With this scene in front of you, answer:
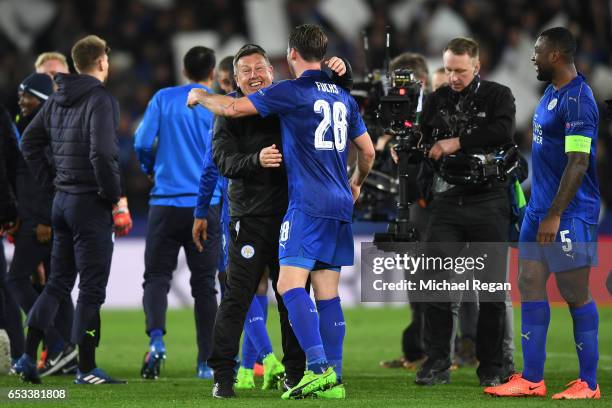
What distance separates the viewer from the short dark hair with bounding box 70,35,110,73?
7996 millimetres

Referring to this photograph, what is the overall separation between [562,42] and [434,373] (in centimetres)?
231

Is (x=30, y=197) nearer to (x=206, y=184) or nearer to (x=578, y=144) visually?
(x=206, y=184)

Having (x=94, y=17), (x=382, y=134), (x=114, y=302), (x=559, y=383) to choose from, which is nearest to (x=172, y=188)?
(x=382, y=134)

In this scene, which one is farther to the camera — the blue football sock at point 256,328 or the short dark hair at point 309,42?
the blue football sock at point 256,328

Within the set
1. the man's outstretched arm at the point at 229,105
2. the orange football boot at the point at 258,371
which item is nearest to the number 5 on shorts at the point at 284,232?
the man's outstretched arm at the point at 229,105

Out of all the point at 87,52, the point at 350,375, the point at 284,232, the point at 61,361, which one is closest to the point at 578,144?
the point at 284,232

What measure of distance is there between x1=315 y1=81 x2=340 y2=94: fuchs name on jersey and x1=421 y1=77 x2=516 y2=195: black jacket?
133 centimetres

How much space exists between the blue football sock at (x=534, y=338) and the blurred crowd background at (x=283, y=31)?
9679 millimetres

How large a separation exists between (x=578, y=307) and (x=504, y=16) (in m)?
11.8

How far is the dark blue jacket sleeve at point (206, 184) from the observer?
7699mm

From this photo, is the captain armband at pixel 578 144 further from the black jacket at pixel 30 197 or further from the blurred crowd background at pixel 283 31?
the blurred crowd background at pixel 283 31

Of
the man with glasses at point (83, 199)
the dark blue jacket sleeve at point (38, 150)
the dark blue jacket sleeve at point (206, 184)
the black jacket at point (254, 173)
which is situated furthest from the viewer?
the dark blue jacket sleeve at point (38, 150)

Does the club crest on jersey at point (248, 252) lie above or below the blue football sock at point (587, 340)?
above

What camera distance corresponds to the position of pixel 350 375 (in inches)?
340
